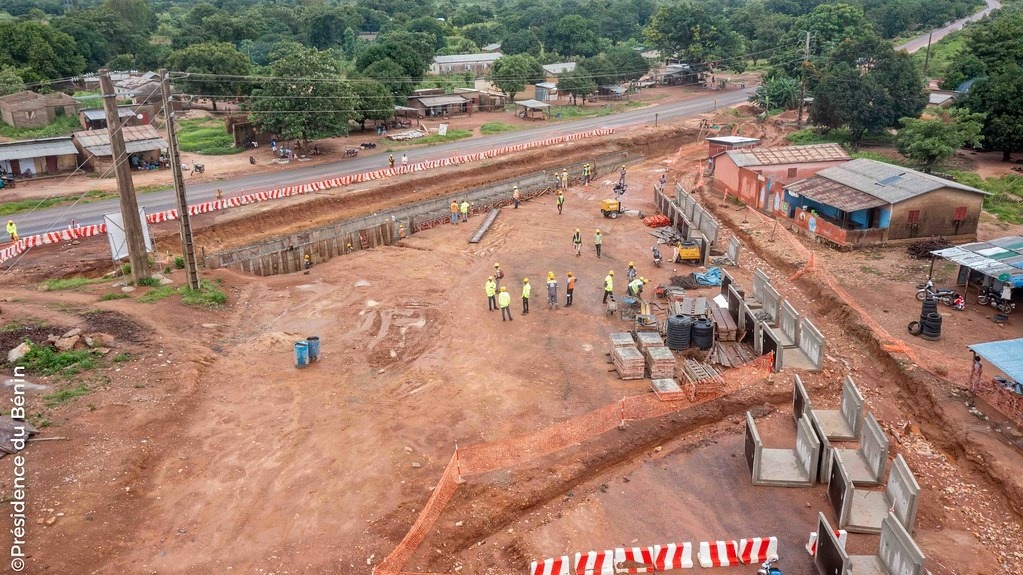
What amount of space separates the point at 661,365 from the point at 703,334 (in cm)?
302

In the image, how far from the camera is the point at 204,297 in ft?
94.2

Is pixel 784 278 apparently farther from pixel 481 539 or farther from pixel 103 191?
pixel 103 191

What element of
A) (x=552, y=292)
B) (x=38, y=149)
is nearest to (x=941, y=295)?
(x=552, y=292)

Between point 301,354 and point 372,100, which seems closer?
point 301,354

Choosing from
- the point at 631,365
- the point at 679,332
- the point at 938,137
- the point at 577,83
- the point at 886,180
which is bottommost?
the point at 631,365

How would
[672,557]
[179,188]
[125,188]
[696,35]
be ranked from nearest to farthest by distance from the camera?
[672,557]
[179,188]
[125,188]
[696,35]

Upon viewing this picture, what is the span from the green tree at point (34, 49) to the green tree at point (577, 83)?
5638cm

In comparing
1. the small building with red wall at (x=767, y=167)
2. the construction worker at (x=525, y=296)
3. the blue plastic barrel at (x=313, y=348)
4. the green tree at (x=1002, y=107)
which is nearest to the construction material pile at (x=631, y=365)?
the construction worker at (x=525, y=296)

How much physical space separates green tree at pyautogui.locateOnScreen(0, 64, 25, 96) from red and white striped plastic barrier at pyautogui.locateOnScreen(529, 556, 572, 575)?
74.2 metres

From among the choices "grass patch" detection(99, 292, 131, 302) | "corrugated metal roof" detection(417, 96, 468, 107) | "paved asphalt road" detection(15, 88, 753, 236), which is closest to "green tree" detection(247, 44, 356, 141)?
"paved asphalt road" detection(15, 88, 753, 236)

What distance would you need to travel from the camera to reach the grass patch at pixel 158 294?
90.6 feet

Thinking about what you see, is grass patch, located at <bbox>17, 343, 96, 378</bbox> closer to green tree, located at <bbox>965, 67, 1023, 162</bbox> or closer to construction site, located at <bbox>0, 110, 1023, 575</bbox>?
construction site, located at <bbox>0, 110, 1023, 575</bbox>

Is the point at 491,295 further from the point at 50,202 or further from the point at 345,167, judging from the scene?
the point at 50,202

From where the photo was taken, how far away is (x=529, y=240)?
128ft
